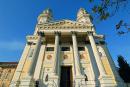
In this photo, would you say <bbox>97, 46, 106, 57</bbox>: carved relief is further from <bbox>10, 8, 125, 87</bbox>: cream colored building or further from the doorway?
the doorway

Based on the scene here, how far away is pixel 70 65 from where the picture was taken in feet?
89.4

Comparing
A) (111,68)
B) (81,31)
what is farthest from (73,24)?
(111,68)

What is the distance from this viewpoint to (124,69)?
27.7 m

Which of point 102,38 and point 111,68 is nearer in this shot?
point 111,68

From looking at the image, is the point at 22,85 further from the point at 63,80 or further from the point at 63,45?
the point at 63,45

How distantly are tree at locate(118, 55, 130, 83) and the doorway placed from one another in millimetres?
8506

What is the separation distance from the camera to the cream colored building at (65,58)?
23.8 m

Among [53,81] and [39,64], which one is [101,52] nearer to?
[39,64]

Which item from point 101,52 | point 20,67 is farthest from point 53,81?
point 101,52

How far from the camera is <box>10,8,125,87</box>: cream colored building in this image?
78.0ft

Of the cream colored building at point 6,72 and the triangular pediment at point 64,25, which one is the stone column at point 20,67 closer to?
the triangular pediment at point 64,25

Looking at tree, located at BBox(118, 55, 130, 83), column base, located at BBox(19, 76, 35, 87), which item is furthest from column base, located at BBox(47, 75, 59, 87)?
tree, located at BBox(118, 55, 130, 83)

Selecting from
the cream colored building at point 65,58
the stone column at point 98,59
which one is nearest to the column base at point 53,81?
the cream colored building at point 65,58

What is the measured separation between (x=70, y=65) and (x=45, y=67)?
410 cm
